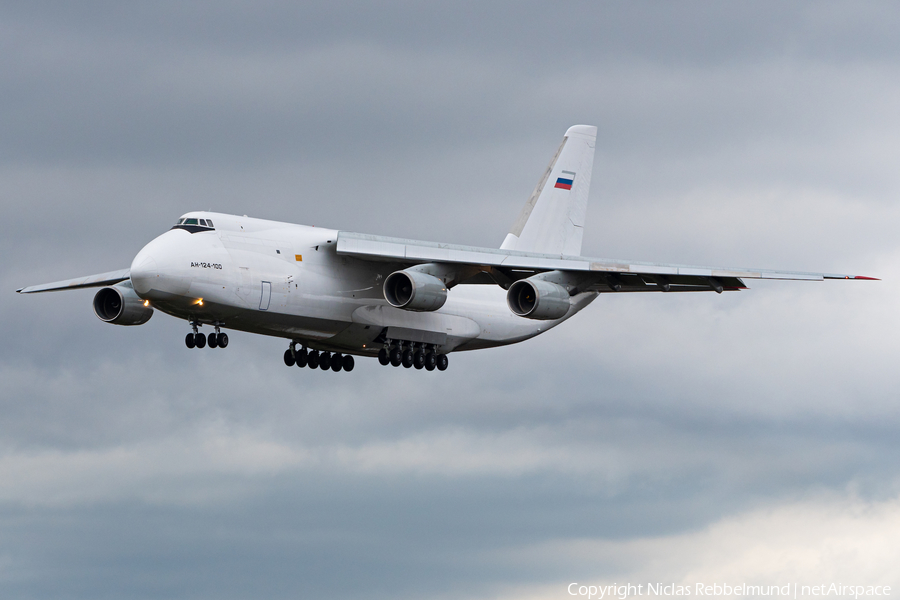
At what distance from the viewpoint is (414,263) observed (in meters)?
31.1

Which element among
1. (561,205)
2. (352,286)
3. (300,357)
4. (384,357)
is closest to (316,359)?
(300,357)

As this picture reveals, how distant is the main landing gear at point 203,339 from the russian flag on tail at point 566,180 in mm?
13057

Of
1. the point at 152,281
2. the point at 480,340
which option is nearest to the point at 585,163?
the point at 480,340

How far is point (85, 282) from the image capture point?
1324 inches

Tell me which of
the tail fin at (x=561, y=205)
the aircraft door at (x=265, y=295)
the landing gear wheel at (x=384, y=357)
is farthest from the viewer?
the tail fin at (x=561, y=205)

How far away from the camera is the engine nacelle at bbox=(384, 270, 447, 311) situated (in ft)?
94.4

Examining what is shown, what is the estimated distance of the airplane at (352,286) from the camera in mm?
27688

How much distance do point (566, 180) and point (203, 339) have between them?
1376 centimetres

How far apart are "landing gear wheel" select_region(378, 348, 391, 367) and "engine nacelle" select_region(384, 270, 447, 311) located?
9.52 feet

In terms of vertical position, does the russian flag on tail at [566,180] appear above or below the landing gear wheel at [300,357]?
above

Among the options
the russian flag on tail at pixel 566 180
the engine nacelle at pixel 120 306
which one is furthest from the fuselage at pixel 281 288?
the russian flag on tail at pixel 566 180

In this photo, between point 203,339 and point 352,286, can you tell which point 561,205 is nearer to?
point 352,286

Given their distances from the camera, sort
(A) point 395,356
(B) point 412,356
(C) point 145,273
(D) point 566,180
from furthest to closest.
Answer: (D) point 566,180 < (B) point 412,356 < (A) point 395,356 < (C) point 145,273

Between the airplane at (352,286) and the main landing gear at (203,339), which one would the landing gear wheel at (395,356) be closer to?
the airplane at (352,286)
